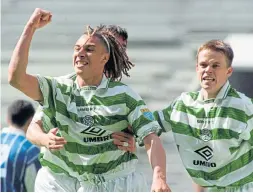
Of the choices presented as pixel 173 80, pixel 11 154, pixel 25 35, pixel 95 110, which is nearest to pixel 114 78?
pixel 95 110

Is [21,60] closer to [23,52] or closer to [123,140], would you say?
[23,52]

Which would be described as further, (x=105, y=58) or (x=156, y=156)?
(x=105, y=58)

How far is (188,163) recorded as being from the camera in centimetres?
507

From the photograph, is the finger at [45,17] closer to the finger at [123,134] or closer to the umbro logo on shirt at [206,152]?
the finger at [123,134]

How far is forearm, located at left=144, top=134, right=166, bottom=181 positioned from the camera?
4598mm

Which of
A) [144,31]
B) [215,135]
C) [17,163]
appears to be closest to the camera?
[215,135]

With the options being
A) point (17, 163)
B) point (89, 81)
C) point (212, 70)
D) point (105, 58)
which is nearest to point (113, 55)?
point (105, 58)

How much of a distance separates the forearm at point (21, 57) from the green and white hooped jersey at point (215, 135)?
851 millimetres

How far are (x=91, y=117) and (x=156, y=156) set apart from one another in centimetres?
38

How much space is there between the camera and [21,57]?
180 inches

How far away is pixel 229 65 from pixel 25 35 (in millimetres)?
1084

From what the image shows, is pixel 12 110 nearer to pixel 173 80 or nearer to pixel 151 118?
pixel 151 118

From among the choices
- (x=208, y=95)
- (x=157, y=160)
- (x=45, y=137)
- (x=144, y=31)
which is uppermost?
(x=144, y=31)

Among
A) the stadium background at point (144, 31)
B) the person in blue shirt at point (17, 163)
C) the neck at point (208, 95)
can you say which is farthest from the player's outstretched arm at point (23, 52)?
the stadium background at point (144, 31)
